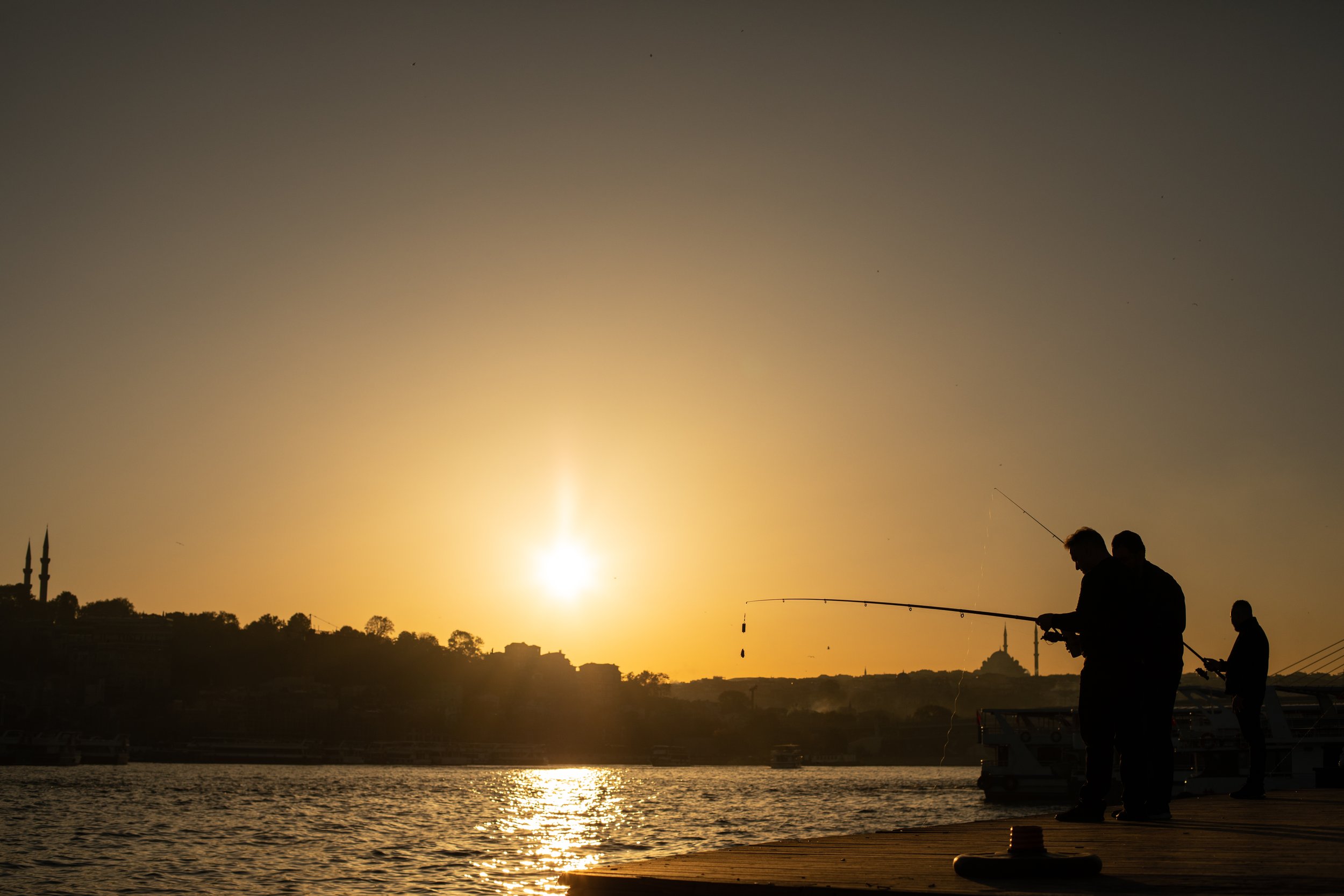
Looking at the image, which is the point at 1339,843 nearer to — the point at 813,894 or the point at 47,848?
the point at 813,894

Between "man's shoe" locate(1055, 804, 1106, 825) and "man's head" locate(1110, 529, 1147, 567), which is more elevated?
"man's head" locate(1110, 529, 1147, 567)

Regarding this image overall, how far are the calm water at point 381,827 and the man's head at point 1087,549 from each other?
51.8 ft

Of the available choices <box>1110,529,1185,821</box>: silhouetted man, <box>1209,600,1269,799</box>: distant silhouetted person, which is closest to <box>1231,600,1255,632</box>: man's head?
<box>1209,600,1269,799</box>: distant silhouetted person

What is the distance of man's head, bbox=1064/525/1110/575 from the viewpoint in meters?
10.1

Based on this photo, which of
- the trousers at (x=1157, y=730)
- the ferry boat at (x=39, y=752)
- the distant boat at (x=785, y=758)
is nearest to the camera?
the trousers at (x=1157, y=730)

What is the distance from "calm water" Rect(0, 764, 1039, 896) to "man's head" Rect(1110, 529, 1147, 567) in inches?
624

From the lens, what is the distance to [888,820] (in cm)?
5481

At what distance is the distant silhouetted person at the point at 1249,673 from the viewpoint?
529 inches

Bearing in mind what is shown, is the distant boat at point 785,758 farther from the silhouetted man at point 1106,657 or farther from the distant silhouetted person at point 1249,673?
the silhouetted man at point 1106,657

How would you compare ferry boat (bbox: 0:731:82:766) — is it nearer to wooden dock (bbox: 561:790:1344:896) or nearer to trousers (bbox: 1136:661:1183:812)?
trousers (bbox: 1136:661:1183:812)

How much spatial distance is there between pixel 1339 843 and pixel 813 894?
3781mm

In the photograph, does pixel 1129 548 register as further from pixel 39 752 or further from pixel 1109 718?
pixel 39 752

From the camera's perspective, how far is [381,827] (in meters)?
51.8

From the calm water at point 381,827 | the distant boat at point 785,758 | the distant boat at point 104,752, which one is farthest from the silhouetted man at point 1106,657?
the distant boat at point 785,758
